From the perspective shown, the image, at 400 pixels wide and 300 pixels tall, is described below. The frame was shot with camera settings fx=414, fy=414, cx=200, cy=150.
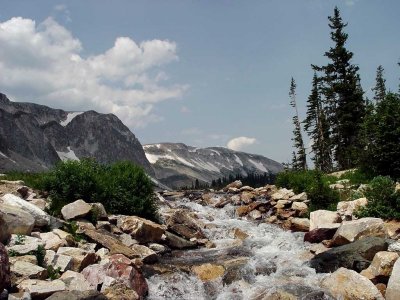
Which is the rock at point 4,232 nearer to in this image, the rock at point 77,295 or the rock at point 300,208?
the rock at point 77,295

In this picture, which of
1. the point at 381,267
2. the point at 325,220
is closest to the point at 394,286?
the point at 381,267

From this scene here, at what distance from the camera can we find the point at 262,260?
1600cm

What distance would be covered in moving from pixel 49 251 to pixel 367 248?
10.3m

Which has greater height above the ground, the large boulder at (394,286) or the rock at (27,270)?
the rock at (27,270)

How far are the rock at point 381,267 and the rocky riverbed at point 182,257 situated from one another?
30 millimetres

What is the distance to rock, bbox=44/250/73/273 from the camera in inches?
489

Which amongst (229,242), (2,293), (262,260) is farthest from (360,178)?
(2,293)

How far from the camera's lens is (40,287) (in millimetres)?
10602

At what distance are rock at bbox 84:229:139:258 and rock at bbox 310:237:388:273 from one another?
6842 mm

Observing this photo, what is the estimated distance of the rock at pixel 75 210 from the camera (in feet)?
58.3

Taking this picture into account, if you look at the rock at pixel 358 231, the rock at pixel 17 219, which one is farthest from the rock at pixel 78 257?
the rock at pixel 358 231

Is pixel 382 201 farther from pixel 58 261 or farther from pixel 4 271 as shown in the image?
pixel 4 271

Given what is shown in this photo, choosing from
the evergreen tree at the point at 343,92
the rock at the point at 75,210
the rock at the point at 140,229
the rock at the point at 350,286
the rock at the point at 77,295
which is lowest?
the rock at the point at 350,286

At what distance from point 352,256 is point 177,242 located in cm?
884
